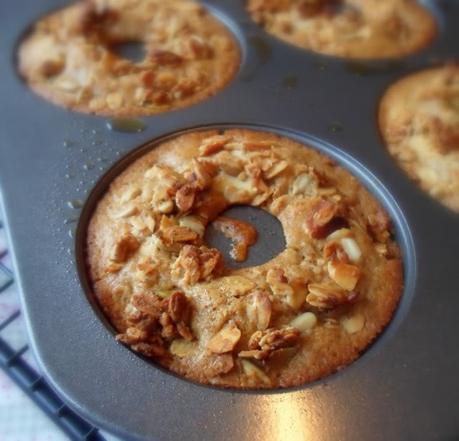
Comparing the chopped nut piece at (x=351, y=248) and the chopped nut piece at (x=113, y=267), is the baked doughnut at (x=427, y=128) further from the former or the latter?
the chopped nut piece at (x=113, y=267)

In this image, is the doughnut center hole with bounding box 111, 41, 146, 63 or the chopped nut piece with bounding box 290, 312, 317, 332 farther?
the doughnut center hole with bounding box 111, 41, 146, 63

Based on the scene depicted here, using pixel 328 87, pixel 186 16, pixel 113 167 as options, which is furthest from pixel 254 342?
pixel 186 16

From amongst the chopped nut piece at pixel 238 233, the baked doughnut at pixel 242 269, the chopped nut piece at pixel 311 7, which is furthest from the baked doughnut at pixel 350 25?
the chopped nut piece at pixel 238 233

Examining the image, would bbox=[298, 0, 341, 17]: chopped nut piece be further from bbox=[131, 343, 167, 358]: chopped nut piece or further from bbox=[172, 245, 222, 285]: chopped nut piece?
bbox=[131, 343, 167, 358]: chopped nut piece

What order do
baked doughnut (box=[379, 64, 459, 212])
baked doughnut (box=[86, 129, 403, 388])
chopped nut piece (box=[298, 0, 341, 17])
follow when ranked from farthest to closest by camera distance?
chopped nut piece (box=[298, 0, 341, 17]) < baked doughnut (box=[379, 64, 459, 212]) < baked doughnut (box=[86, 129, 403, 388])

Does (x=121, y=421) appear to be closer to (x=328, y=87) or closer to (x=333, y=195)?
(x=333, y=195)

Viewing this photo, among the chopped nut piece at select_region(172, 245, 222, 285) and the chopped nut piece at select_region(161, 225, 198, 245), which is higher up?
the chopped nut piece at select_region(161, 225, 198, 245)

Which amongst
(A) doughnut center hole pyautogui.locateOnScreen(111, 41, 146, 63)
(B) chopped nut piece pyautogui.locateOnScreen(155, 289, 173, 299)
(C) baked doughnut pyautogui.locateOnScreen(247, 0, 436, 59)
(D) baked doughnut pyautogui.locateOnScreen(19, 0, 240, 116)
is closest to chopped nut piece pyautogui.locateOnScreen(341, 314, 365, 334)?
(B) chopped nut piece pyautogui.locateOnScreen(155, 289, 173, 299)
